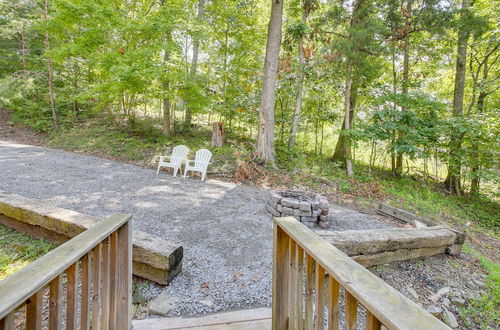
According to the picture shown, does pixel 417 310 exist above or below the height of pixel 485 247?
above

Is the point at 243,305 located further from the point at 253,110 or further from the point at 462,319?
the point at 253,110

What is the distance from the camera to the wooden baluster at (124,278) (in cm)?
139

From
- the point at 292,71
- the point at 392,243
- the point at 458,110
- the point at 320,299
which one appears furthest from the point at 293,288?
the point at 458,110

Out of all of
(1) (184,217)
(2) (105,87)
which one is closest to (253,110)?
(2) (105,87)

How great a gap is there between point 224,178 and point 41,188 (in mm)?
3378

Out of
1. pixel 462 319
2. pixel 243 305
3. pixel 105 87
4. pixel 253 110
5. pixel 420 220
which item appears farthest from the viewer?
pixel 253 110

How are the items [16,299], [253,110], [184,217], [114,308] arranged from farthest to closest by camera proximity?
[253,110] < [184,217] < [114,308] < [16,299]

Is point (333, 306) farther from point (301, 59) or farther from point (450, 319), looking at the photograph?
point (301, 59)

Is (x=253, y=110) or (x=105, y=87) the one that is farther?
(x=253, y=110)

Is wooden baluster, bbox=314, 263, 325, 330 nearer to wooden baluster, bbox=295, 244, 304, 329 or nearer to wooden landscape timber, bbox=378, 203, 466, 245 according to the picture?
wooden baluster, bbox=295, 244, 304, 329

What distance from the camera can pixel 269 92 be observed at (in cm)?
629

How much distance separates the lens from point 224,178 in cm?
588

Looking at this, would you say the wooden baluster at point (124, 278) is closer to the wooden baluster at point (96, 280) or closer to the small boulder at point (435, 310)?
the wooden baluster at point (96, 280)

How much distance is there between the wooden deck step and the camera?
4.97ft
